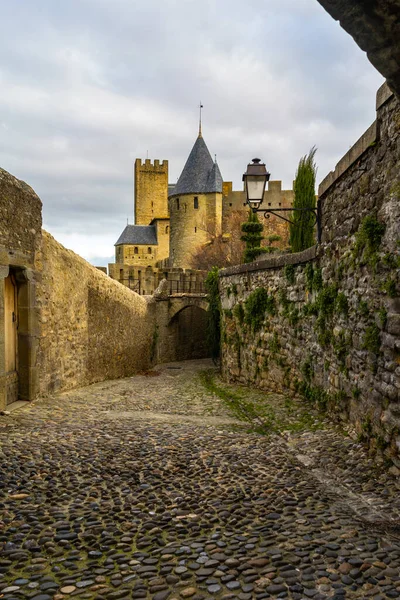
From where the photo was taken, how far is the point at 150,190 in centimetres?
6812

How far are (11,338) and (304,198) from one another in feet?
43.6

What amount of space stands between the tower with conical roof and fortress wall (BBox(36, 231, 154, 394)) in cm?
3420

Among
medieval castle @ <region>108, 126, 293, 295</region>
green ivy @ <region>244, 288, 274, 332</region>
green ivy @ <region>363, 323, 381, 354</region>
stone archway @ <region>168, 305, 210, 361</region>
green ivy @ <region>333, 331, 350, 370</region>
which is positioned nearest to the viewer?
green ivy @ <region>363, 323, 381, 354</region>

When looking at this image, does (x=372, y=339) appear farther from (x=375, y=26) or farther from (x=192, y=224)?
(x=192, y=224)

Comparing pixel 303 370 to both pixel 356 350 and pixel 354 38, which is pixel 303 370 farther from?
pixel 354 38

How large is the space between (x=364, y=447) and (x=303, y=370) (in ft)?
9.49

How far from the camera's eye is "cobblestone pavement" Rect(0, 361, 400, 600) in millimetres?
2654

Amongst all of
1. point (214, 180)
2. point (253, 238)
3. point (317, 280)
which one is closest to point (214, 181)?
point (214, 180)

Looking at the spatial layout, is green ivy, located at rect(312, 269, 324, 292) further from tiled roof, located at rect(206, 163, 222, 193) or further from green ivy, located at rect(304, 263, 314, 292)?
tiled roof, located at rect(206, 163, 222, 193)

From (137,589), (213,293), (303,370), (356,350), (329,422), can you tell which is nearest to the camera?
(137,589)

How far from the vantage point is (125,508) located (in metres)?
3.60

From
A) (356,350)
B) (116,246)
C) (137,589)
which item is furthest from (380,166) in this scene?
(116,246)

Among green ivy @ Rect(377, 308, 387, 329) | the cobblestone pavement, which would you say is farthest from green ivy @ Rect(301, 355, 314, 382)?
green ivy @ Rect(377, 308, 387, 329)

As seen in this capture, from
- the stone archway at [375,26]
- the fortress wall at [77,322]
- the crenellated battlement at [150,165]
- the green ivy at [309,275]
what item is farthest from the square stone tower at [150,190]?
the stone archway at [375,26]
